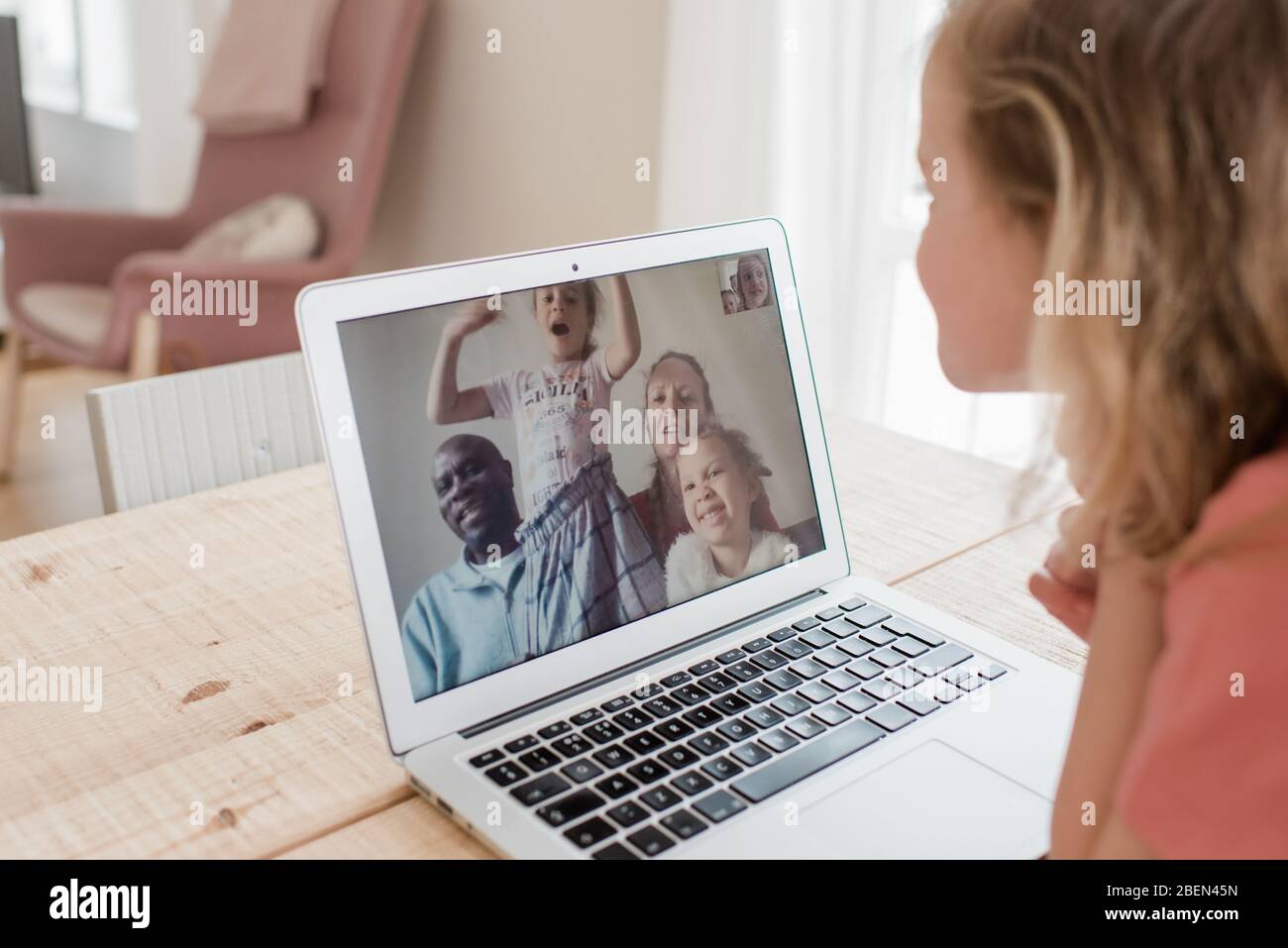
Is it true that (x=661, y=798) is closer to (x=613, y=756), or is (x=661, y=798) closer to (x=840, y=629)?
(x=613, y=756)

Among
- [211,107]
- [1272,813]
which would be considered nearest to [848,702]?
[1272,813]

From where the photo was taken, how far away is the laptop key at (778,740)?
639 millimetres

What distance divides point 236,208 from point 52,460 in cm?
80

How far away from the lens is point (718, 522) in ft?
2.50

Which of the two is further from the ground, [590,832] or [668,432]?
[668,432]

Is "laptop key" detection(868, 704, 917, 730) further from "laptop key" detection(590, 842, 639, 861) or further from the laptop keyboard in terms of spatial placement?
"laptop key" detection(590, 842, 639, 861)

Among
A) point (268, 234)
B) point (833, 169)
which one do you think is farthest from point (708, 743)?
point (268, 234)

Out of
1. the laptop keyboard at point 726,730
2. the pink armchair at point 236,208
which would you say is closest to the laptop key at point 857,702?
the laptop keyboard at point 726,730

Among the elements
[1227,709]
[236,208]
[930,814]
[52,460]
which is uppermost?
[236,208]

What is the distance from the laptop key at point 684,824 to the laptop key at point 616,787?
0.03m

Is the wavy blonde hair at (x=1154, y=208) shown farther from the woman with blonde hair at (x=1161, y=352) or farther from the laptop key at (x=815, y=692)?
the laptop key at (x=815, y=692)

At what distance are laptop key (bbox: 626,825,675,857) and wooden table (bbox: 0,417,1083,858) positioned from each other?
A: 87 mm

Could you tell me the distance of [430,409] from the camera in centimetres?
64

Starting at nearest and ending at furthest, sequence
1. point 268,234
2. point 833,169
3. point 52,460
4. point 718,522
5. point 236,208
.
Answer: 1. point 718,522
2. point 833,169
3. point 268,234
4. point 236,208
5. point 52,460
